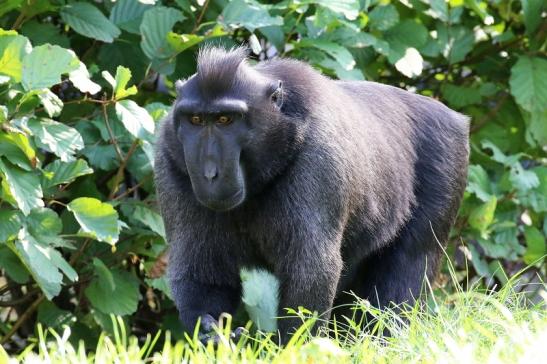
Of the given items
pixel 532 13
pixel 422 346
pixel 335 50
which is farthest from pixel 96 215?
pixel 532 13

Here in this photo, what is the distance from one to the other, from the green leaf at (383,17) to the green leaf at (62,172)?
2251 millimetres

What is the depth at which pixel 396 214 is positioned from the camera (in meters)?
5.60

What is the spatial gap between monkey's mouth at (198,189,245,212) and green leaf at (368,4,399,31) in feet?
7.74

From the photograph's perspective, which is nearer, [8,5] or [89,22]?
[8,5]

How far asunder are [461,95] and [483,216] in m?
1.01

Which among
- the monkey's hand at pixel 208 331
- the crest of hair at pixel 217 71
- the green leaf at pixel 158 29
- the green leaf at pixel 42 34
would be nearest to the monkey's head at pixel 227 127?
the crest of hair at pixel 217 71

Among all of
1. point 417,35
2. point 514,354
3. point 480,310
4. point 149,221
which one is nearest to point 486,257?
point 417,35

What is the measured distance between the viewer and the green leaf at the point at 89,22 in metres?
5.77

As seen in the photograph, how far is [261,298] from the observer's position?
5941 millimetres

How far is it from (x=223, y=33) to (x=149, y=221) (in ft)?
3.55

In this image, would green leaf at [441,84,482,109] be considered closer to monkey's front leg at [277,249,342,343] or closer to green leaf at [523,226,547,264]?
green leaf at [523,226,547,264]

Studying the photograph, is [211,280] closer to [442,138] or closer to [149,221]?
[149,221]

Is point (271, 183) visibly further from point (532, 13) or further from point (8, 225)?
point (532, 13)

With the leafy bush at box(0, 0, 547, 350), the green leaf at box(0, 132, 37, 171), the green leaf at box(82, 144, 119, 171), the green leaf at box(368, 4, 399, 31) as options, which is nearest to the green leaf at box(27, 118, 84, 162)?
the leafy bush at box(0, 0, 547, 350)
